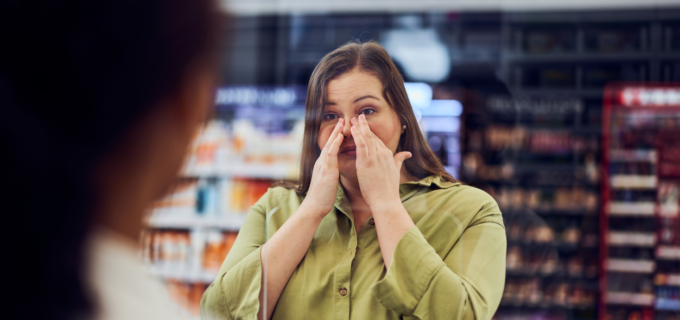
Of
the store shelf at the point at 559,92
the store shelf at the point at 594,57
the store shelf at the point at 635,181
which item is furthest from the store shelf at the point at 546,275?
the store shelf at the point at 594,57

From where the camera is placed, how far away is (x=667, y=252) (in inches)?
107

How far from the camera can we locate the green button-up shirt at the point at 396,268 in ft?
2.97

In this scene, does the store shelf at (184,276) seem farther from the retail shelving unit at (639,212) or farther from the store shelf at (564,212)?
the retail shelving unit at (639,212)

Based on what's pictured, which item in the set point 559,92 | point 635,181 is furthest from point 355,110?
point 635,181

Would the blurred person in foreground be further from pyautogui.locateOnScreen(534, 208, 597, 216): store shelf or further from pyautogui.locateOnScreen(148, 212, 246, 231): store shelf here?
pyautogui.locateOnScreen(534, 208, 597, 216): store shelf

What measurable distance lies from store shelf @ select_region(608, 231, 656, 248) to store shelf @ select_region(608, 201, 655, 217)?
123mm

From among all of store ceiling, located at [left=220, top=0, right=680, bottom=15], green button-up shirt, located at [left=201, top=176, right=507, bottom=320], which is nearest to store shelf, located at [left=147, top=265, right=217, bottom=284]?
green button-up shirt, located at [left=201, top=176, right=507, bottom=320]

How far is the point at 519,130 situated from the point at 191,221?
148cm

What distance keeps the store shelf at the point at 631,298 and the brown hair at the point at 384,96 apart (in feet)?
7.52

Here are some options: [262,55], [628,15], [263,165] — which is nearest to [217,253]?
[263,165]

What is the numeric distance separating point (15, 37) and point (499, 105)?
1.37 m

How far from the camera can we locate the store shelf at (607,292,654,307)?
2.61m

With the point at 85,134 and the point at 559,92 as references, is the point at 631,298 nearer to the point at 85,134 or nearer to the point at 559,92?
the point at 559,92

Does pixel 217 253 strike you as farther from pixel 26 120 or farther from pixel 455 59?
pixel 26 120
